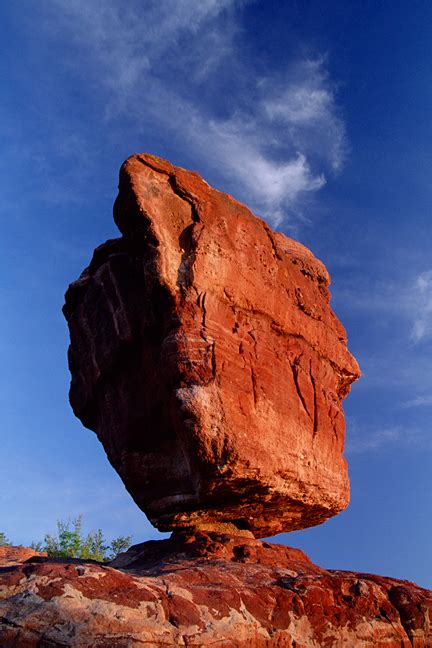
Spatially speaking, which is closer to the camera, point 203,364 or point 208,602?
point 208,602

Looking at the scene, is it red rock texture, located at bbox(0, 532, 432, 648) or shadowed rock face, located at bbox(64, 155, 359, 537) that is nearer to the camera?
red rock texture, located at bbox(0, 532, 432, 648)

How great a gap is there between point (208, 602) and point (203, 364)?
313 cm

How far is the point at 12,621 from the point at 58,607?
0.41m

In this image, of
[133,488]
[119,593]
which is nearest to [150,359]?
[133,488]

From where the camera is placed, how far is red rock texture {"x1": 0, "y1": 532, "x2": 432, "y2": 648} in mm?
5789

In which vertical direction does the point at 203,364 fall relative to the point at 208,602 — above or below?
above

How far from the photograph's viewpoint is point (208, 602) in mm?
6859

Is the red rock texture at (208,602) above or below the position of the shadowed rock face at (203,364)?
below

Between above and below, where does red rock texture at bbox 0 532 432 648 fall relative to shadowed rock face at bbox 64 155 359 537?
below

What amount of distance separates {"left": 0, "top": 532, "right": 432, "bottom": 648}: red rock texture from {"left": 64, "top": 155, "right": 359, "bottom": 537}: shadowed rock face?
0.93 m

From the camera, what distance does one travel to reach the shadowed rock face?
8930 millimetres

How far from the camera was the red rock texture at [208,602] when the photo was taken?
5789 mm

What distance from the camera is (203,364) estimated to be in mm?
8844

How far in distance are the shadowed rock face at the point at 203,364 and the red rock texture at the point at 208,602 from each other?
929 millimetres
